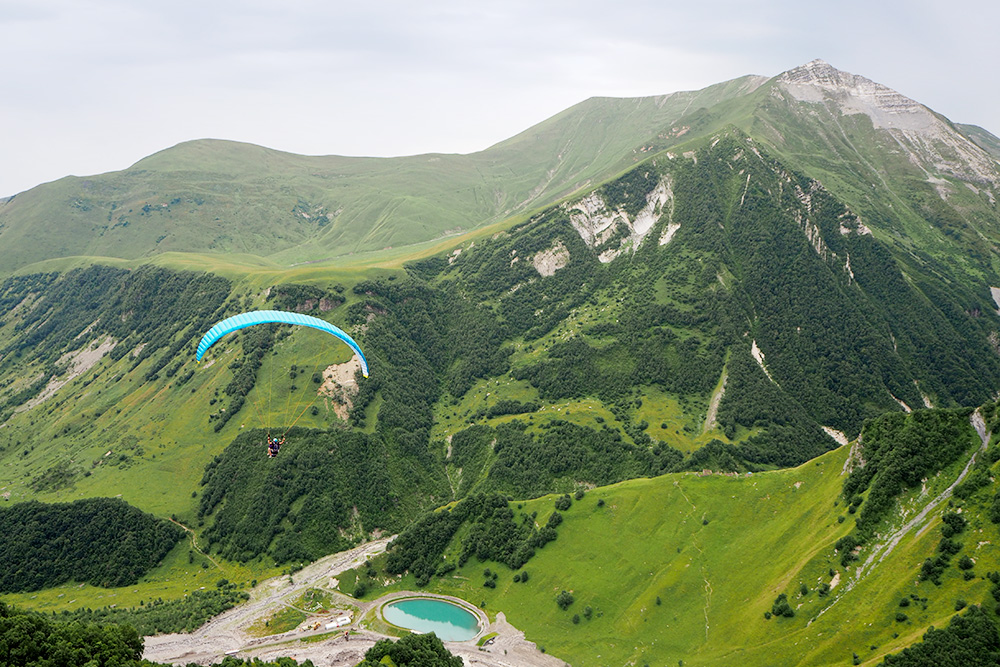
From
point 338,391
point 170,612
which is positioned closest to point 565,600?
point 170,612

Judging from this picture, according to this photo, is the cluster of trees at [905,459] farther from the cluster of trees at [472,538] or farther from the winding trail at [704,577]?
the cluster of trees at [472,538]

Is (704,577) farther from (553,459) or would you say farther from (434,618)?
(553,459)

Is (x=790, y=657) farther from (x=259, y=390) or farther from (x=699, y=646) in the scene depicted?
(x=259, y=390)

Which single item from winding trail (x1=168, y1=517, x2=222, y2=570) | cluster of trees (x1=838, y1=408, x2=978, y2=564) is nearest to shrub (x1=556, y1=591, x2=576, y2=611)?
cluster of trees (x1=838, y1=408, x2=978, y2=564)

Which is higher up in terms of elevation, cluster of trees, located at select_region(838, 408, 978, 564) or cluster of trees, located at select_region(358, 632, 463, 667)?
cluster of trees, located at select_region(838, 408, 978, 564)

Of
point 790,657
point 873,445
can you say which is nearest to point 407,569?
point 790,657

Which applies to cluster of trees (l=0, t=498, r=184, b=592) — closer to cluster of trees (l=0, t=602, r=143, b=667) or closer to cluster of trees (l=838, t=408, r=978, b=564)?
cluster of trees (l=0, t=602, r=143, b=667)
